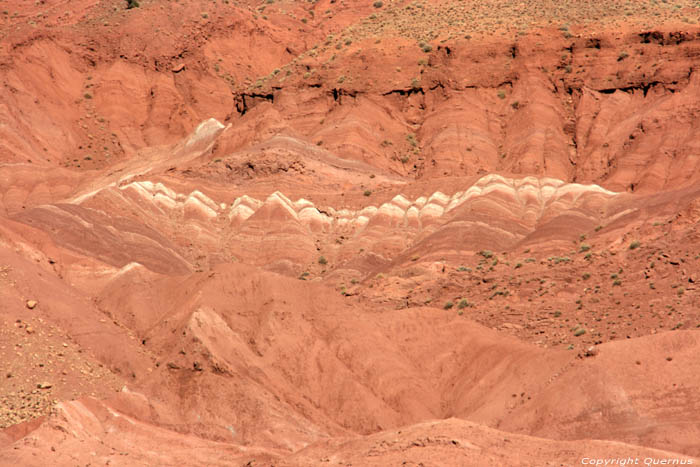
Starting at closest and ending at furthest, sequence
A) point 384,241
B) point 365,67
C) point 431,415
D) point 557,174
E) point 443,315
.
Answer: point 431,415
point 443,315
point 384,241
point 557,174
point 365,67

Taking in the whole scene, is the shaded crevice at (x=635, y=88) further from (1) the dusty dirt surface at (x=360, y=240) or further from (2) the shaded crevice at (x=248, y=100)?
(2) the shaded crevice at (x=248, y=100)

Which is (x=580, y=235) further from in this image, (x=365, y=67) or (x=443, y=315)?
(x=365, y=67)

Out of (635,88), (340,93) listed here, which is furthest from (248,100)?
(635,88)

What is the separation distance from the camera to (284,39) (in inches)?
3489

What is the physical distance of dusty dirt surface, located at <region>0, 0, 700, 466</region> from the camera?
26250 mm

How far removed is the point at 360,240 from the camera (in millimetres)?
46969

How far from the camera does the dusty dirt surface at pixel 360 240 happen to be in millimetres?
26250

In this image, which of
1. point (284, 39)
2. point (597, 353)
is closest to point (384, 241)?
point (597, 353)

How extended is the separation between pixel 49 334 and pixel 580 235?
21015 millimetres
